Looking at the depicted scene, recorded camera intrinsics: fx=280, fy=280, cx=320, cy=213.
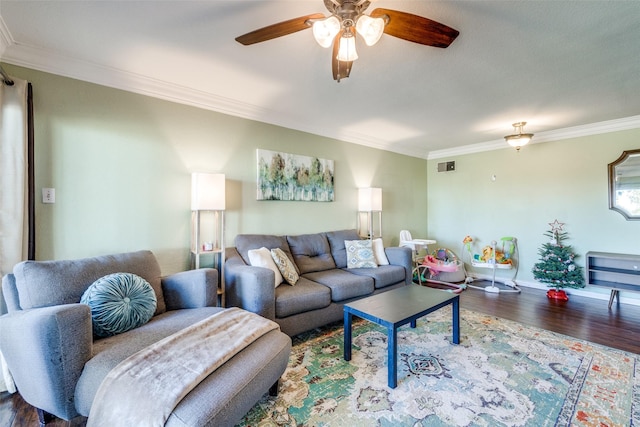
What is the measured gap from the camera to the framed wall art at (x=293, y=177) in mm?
3311

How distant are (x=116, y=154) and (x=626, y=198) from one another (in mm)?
5859

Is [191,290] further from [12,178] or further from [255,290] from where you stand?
[12,178]

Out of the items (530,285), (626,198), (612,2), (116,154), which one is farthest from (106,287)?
(626,198)

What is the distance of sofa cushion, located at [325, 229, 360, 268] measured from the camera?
356 centimetres

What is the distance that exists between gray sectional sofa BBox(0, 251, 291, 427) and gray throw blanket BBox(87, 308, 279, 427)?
0.04 meters

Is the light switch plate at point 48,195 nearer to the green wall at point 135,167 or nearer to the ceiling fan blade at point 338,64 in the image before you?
the green wall at point 135,167

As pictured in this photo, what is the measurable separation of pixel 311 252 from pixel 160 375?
2.28 meters

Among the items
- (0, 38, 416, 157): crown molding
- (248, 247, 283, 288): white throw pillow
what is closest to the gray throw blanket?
(248, 247, 283, 288): white throw pillow

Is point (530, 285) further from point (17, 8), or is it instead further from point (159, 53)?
point (17, 8)

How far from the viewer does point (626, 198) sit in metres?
3.62

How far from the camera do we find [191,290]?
6.90 ft

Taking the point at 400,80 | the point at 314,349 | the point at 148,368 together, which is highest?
the point at 400,80

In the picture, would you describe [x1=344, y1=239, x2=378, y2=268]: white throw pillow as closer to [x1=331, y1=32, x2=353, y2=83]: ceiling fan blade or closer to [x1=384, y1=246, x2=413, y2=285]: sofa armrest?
[x1=384, y1=246, x2=413, y2=285]: sofa armrest

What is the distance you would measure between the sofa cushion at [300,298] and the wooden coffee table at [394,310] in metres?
0.34
